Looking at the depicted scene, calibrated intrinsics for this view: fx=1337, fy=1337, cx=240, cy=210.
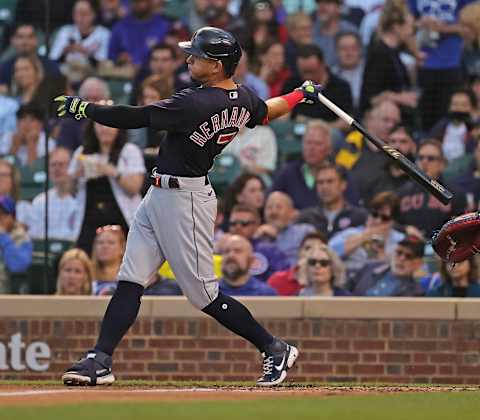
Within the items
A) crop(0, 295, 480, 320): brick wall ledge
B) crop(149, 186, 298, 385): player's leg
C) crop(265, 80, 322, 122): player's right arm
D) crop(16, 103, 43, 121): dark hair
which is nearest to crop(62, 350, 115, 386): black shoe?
crop(149, 186, 298, 385): player's leg

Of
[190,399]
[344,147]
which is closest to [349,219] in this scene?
[344,147]

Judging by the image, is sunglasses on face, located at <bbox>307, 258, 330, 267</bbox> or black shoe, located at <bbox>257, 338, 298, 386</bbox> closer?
black shoe, located at <bbox>257, 338, 298, 386</bbox>

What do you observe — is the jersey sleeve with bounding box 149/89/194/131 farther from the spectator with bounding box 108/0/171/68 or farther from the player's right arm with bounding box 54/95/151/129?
the spectator with bounding box 108/0/171/68

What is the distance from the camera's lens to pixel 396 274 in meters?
10.1

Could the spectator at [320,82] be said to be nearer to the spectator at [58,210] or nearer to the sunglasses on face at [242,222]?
the sunglasses on face at [242,222]

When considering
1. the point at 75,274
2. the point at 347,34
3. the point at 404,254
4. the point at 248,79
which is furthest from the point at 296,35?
the point at 75,274

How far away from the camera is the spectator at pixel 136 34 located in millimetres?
11555

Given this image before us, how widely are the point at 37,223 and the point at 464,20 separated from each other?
3933 millimetres

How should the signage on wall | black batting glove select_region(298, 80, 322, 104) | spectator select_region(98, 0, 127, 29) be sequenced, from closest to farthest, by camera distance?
black batting glove select_region(298, 80, 322, 104), the signage on wall, spectator select_region(98, 0, 127, 29)

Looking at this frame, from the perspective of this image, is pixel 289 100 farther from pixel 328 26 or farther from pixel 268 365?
pixel 328 26

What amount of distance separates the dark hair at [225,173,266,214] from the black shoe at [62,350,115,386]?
406 centimetres

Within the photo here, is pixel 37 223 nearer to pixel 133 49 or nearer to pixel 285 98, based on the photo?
pixel 133 49

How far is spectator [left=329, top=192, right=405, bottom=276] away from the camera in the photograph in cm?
1023

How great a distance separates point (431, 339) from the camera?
975cm
